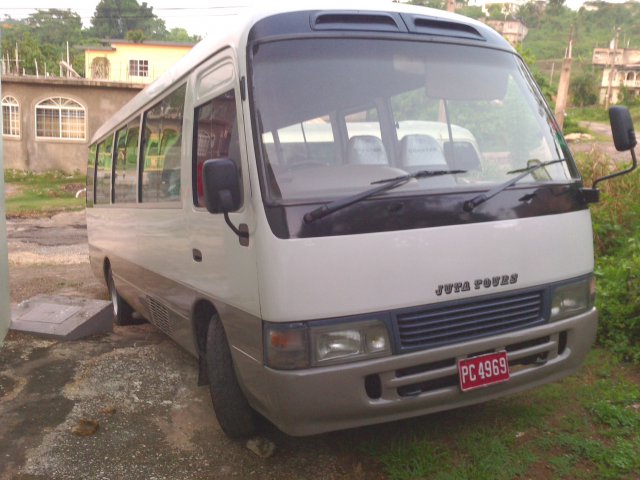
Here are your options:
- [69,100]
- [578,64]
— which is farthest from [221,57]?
[578,64]

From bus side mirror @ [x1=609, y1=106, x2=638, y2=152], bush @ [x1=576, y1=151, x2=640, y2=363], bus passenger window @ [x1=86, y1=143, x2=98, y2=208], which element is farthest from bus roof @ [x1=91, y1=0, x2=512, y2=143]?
bus passenger window @ [x1=86, y1=143, x2=98, y2=208]

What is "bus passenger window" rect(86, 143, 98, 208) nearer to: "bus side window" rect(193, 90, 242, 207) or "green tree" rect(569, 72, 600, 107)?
"bus side window" rect(193, 90, 242, 207)

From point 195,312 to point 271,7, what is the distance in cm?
205

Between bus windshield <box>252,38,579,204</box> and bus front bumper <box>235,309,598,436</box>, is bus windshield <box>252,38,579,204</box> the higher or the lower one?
the higher one

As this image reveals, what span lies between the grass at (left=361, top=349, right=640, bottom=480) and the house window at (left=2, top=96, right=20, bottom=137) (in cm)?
2957

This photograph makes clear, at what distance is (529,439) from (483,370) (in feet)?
2.68

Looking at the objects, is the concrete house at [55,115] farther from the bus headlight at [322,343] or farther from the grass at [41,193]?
the bus headlight at [322,343]

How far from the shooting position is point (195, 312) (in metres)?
4.62

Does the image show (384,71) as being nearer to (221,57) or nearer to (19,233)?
(221,57)

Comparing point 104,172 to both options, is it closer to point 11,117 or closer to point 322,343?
point 322,343

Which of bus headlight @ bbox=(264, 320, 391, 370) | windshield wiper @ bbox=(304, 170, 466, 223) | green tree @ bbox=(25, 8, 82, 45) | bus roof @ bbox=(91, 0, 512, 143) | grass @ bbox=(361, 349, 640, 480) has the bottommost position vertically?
grass @ bbox=(361, 349, 640, 480)

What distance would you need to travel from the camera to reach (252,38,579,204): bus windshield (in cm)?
352

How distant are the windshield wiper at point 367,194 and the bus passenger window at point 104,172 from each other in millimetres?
4978

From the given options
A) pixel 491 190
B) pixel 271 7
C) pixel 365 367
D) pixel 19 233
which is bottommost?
pixel 19 233
